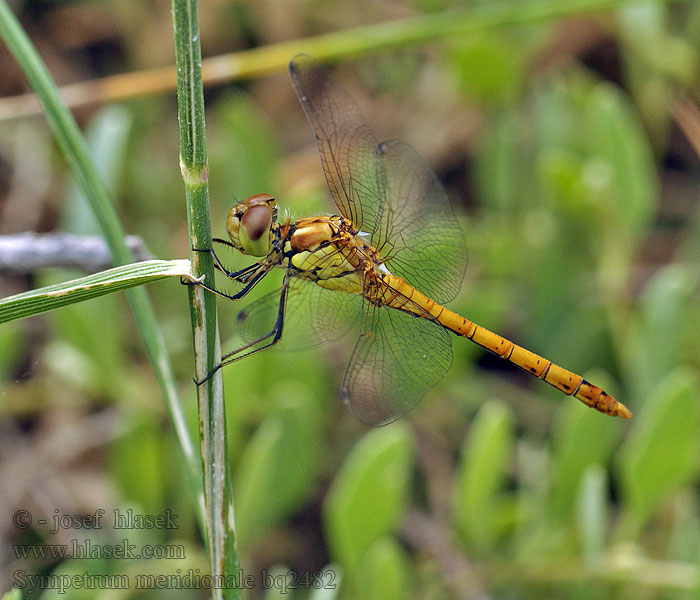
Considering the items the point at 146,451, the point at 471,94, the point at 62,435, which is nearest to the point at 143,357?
the point at 62,435

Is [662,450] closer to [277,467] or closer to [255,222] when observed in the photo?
[277,467]

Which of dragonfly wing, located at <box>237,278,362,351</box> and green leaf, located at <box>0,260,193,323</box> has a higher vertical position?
dragonfly wing, located at <box>237,278,362,351</box>

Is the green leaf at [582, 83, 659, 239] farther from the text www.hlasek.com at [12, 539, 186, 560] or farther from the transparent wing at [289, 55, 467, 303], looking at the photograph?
the text www.hlasek.com at [12, 539, 186, 560]

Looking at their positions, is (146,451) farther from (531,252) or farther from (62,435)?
(531,252)

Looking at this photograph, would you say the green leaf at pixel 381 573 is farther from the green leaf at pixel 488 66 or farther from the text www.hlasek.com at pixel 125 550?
the green leaf at pixel 488 66

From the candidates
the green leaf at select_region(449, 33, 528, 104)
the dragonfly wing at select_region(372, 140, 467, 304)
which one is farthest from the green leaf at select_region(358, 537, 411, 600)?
the green leaf at select_region(449, 33, 528, 104)

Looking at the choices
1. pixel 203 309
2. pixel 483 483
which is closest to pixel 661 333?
pixel 483 483

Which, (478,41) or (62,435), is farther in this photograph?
(478,41)
